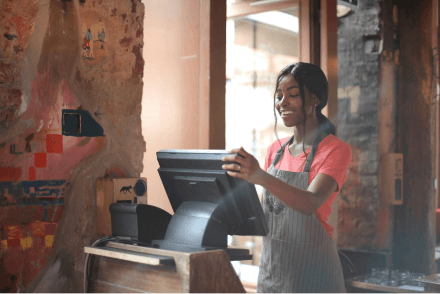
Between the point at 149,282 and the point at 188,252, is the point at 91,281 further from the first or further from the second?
the point at 188,252

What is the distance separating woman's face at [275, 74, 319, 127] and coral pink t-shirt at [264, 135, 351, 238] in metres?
0.13

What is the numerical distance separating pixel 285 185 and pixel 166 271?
1.41 ft

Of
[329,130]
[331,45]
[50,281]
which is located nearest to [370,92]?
[331,45]

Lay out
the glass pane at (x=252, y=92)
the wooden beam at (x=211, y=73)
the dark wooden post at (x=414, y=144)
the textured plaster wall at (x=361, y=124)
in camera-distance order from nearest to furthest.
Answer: the wooden beam at (x=211, y=73)
the glass pane at (x=252, y=92)
the textured plaster wall at (x=361, y=124)
the dark wooden post at (x=414, y=144)

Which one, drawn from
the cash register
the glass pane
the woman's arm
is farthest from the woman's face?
the glass pane

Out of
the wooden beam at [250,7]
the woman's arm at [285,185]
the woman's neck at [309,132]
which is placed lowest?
the woman's arm at [285,185]

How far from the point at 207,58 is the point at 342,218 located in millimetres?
2494

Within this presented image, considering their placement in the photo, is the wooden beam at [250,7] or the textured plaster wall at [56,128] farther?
the wooden beam at [250,7]

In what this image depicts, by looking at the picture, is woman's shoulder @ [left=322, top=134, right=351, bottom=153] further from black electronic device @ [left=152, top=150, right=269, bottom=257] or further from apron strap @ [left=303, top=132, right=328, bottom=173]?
black electronic device @ [left=152, top=150, right=269, bottom=257]

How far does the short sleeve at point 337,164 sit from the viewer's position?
1.62m

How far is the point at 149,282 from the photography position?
136 centimetres

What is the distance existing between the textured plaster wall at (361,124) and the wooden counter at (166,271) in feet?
10.1

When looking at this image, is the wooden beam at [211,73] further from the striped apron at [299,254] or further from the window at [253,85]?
the window at [253,85]

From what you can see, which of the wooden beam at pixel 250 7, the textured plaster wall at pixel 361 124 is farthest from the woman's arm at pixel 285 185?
the textured plaster wall at pixel 361 124
